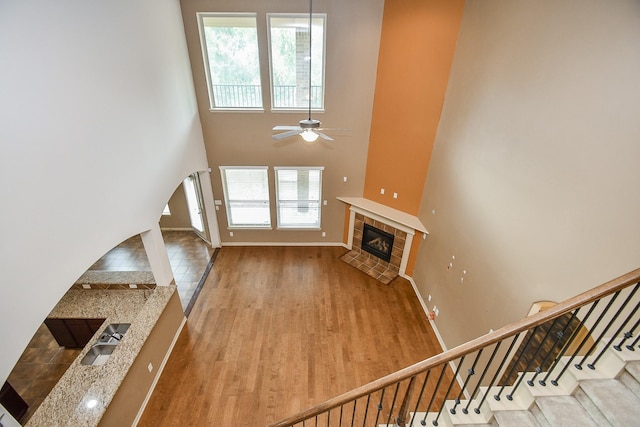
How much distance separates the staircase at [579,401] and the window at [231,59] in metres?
6.83

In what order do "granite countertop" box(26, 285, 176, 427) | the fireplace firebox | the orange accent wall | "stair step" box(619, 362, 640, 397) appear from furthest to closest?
the fireplace firebox → the orange accent wall → "granite countertop" box(26, 285, 176, 427) → "stair step" box(619, 362, 640, 397)

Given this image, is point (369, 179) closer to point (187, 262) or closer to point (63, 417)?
point (187, 262)

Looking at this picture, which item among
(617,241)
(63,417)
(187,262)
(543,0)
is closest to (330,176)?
(187,262)

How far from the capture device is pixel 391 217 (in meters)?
6.93

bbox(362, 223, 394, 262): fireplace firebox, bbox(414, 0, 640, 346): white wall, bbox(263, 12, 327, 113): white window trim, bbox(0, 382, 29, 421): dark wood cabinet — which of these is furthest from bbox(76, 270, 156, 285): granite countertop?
bbox(414, 0, 640, 346): white wall

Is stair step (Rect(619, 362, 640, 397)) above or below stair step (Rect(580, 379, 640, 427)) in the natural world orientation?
above

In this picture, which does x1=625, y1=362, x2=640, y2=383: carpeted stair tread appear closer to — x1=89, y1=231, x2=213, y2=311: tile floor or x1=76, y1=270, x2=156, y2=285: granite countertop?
x1=76, y1=270, x2=156, y2=285: granite countertop

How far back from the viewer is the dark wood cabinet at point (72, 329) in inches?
201

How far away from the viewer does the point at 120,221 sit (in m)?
4.04

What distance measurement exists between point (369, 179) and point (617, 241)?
5318 millimetres

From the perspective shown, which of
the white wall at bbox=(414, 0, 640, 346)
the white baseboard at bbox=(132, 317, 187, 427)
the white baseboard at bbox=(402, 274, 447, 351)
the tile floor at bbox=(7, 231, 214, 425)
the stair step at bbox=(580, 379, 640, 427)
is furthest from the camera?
the white baseboard at bbox=(402, 274, 447, 351)

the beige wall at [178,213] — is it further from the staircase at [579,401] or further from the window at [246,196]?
the staircase at [579,401]

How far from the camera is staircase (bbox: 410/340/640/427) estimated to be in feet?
6.29

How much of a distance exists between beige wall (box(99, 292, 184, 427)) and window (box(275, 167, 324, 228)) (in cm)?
362
